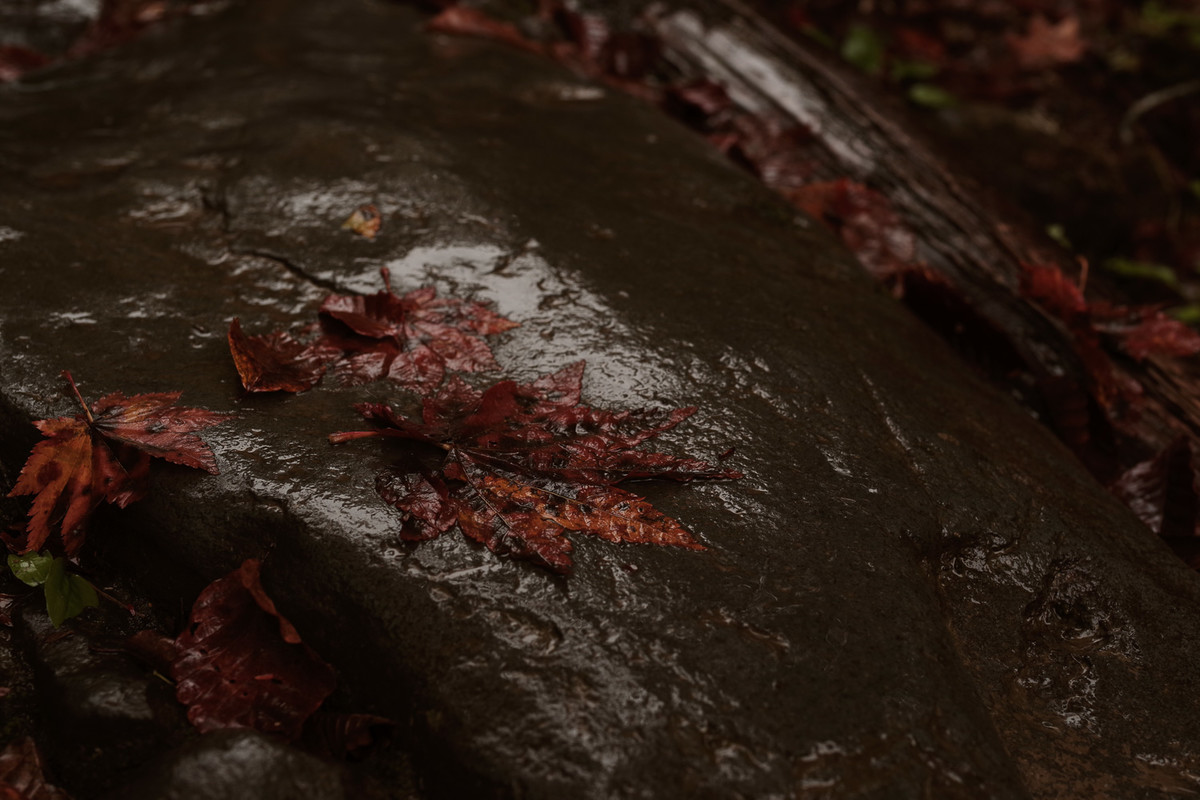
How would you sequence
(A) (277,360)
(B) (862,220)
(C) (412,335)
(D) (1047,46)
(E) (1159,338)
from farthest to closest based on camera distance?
(D) (1047,46) < (B) (862,220) < (E) (1159,338) < (C) (412,335) < (A) (277,360)

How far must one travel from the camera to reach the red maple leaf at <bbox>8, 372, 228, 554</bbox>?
5.53 feet

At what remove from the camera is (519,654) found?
1474mm

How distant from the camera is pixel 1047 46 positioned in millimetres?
5570

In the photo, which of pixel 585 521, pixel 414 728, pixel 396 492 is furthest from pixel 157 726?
pixel 585 521

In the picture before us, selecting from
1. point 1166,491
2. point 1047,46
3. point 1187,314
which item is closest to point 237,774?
point 1166,491

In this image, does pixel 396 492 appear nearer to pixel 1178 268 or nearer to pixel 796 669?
pixel 796 669

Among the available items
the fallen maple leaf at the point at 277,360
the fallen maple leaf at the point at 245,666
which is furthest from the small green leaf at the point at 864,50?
the fallen maple leaf at the point at 245,666

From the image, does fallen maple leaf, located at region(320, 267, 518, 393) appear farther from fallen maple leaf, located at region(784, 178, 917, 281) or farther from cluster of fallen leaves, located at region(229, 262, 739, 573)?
fallen maple leaf, located at region(784, 178, 917, 281)

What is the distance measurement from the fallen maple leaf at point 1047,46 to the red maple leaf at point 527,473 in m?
5.09

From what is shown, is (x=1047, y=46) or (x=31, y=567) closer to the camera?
(x=31, y=567)

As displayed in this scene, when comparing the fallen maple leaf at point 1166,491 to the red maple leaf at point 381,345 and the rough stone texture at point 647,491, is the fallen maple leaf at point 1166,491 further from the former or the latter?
the red maple leaf at point 381,345

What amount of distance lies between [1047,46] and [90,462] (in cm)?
599

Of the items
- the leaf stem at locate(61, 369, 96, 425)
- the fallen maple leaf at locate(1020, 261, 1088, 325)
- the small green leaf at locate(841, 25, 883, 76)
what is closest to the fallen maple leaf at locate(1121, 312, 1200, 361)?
the fallen maple leaf at locate(1020, 261, 1088, 325)

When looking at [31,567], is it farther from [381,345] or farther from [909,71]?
[909,71]
